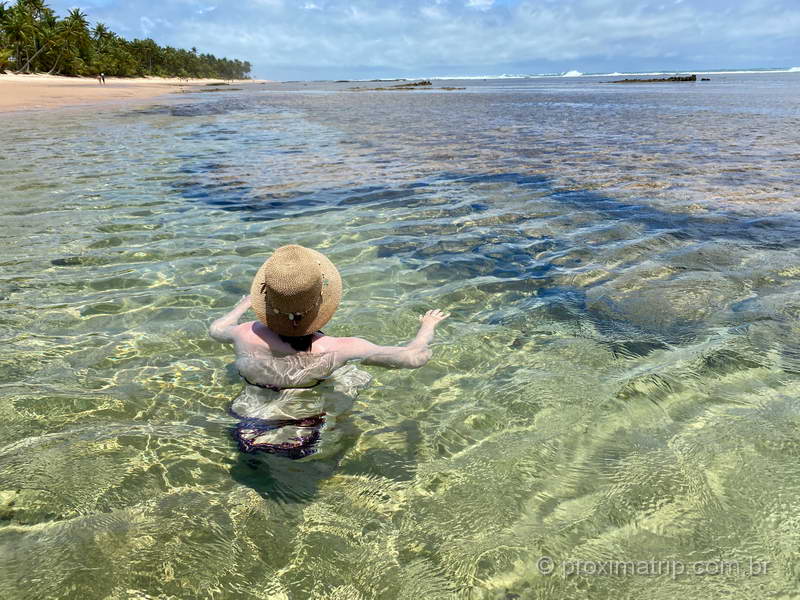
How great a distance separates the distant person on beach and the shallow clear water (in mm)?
179

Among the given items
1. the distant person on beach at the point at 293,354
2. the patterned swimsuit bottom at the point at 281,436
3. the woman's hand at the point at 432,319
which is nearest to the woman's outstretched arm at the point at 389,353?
the distant person on beach at the point at 293,354

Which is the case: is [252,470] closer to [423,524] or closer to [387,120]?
[423,524]

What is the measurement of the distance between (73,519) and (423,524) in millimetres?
1882

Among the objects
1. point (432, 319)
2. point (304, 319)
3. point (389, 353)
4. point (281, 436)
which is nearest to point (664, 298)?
point (432, 319)

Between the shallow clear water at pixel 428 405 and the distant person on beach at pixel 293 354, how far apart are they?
0.18 meters

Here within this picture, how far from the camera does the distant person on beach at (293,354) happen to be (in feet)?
9.68

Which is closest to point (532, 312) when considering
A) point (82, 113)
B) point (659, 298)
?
point (659, 298)

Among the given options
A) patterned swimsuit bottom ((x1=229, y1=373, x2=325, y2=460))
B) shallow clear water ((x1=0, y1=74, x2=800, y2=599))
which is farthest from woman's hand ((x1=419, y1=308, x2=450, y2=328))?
patterned swimsuit bottom ((x1=229, y1=373, x2=325, y2=460))

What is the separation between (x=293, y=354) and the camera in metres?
3.27

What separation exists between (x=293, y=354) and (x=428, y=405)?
116cm

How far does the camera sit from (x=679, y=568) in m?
2.36

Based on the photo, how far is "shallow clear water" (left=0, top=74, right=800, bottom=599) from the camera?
245 centimetres

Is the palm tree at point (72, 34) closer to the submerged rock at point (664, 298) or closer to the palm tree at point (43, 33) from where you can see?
the palm tree at point (43, 33)

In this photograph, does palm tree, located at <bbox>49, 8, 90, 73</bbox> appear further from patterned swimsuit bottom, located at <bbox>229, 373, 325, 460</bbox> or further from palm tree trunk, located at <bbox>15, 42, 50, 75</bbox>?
patterned swimsuit bottom, located at <bbox>229, 373, 325, 460</bbox>
